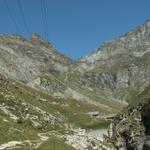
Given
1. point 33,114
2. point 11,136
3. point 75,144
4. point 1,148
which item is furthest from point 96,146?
point 33,114

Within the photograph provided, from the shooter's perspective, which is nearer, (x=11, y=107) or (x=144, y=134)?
(x=144, y=134)

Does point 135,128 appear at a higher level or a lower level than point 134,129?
higher

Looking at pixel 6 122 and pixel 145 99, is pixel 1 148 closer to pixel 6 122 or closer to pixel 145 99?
pixel 6 122

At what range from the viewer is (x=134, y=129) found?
54562mm

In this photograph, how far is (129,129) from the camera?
55.9m

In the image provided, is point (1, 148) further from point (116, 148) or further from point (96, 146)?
point (116, 148)

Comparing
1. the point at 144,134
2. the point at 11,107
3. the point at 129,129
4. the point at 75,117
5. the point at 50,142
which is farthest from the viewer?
the point at 75,117

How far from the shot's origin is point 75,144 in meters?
48.3

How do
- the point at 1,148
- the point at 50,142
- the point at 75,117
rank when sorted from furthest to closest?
the point at 75,117 < the point at 50,142 < the point at 1,148

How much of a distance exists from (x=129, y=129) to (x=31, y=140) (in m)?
17.6

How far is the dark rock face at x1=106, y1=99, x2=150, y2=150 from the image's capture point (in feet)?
171

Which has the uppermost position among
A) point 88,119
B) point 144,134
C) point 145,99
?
point 88,119

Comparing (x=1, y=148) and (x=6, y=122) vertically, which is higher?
(x=6, y=122)

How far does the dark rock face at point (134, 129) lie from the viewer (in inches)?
2047
